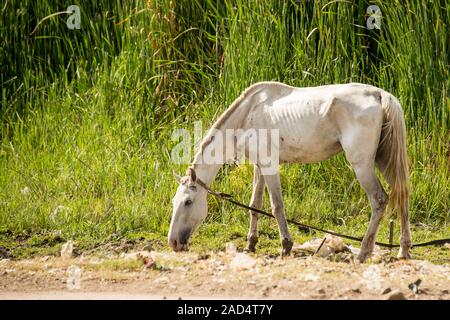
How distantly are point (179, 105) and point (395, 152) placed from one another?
3.61 meters

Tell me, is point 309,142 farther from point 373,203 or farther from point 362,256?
point 362,256

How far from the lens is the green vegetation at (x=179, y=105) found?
8.00 meters

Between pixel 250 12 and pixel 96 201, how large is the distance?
2.45 metres

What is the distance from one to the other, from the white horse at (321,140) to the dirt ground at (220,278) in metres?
0.28

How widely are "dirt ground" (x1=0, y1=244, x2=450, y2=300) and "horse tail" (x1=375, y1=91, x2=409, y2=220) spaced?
0.45 meters

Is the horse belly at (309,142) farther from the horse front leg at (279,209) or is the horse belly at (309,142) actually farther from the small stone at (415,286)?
the small stone at (415,286)

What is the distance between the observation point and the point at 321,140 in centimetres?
649

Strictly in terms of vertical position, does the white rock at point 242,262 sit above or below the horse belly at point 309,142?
below

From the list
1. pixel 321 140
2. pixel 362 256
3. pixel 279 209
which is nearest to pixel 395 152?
pixel 321 140

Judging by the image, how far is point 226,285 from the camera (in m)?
5.63

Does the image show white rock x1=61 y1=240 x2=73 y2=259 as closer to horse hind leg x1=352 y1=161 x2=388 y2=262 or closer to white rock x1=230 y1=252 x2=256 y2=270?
white rock x1=230 y1=252 x2=256 y2=270

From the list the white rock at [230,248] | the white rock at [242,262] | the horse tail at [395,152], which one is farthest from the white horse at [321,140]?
the white rock at [242,262]

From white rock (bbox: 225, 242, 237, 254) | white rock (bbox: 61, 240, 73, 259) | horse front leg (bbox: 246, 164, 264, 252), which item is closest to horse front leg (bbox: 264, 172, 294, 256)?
horse front leg (bbox: 246, 164, 264, 252)

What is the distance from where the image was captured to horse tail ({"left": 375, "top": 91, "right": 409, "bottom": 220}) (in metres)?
6.25
